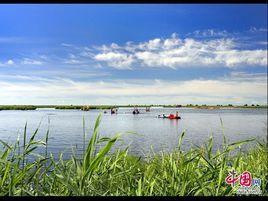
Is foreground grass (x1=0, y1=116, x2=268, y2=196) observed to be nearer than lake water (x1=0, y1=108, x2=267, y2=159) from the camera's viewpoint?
Yes

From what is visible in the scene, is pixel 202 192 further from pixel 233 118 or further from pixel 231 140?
pixel 233 118

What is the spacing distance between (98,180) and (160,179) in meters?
0.44

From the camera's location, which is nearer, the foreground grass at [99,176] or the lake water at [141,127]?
the foreground grass at [99,176]

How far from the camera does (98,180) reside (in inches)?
116

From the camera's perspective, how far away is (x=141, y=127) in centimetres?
374

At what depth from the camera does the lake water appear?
10.5ft

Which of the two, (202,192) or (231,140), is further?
(231,140)

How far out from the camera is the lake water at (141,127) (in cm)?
319

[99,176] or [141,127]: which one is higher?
[141,127]

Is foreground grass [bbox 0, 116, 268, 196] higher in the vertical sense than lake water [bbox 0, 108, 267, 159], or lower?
lower

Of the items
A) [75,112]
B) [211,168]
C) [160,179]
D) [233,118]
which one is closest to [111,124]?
[75,112]

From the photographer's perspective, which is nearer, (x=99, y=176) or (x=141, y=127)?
(x=99, y=176)

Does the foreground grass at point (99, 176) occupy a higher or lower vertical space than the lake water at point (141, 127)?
lower

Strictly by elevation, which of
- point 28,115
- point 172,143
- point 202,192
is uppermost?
point 28,115
